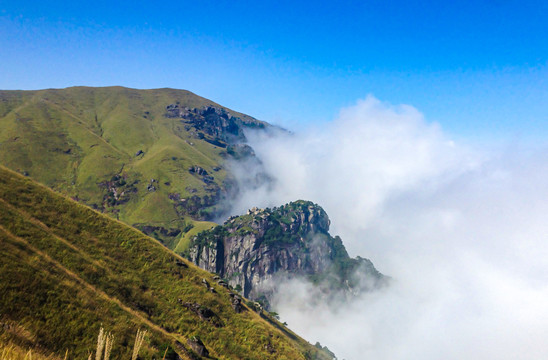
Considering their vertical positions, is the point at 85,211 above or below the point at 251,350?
above

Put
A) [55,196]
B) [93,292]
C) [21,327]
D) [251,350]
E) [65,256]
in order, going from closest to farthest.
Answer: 1. [21,327]
2. [93,292]
3. [65,256]
4. [251,350]
5. [55,196]

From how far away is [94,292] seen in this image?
27.9 metres

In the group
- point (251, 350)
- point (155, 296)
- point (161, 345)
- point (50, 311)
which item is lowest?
point (251, 350)

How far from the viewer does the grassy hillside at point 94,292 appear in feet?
65.0

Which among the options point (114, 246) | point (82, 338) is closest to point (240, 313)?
point (114, 246)

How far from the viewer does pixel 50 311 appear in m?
20.8

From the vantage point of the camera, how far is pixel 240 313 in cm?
5400

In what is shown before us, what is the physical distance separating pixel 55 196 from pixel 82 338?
1564 inches

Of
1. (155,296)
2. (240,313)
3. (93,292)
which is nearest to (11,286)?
(93,292)

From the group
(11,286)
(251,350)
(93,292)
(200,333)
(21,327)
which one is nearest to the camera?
(21,327)

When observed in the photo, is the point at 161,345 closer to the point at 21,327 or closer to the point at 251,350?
the point at 21,327

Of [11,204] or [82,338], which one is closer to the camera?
[82,338]

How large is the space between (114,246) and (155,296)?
1231 cm

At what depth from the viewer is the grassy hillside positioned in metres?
19.8
